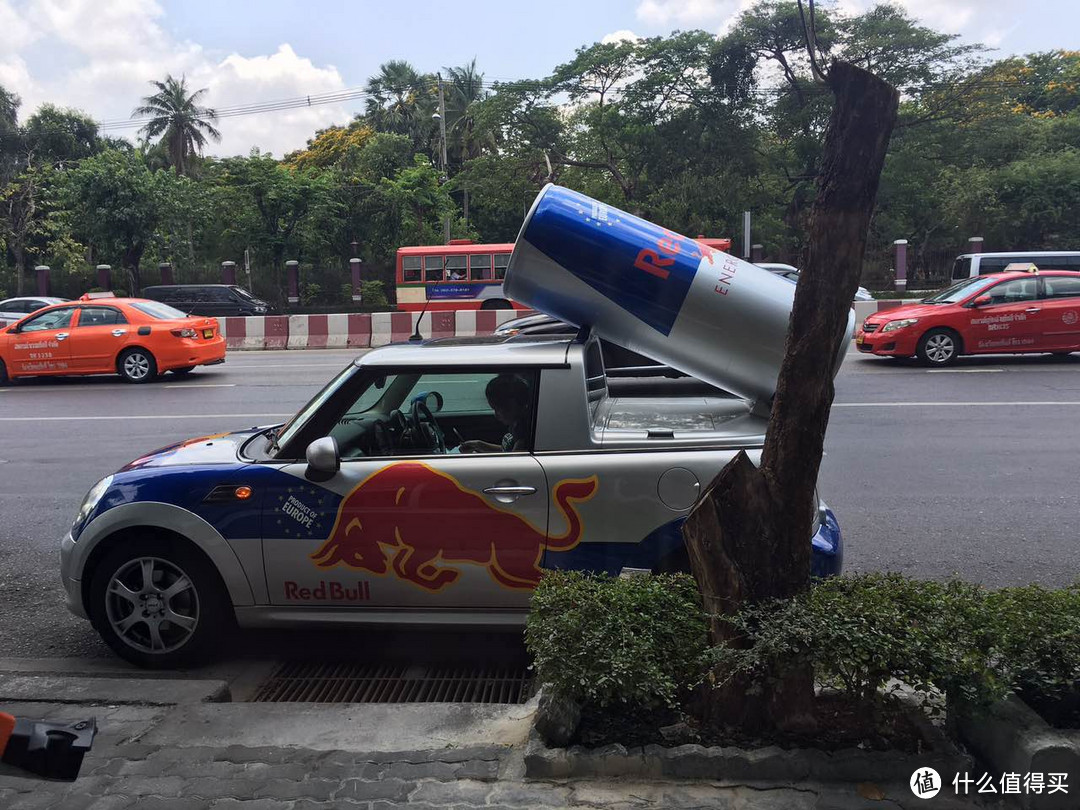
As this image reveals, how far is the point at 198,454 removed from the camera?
4.65m

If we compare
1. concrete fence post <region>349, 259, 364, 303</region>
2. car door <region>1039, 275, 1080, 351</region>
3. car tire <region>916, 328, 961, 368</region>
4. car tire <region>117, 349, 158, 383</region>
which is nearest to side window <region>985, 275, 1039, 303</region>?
car door <region>1039, 275, 1080, 351</region>

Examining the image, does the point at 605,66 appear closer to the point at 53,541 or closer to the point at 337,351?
the point at 337,351

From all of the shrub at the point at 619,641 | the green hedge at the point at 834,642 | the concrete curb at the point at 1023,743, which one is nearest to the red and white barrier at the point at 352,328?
the shrub at the point at 619,641

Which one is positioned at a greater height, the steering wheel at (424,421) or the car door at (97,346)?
the steering wheel at (424,421)

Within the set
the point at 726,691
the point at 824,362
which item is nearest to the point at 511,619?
the point at 726,691

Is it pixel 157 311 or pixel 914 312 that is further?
pixel 157 311

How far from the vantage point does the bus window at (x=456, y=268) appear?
2959cm

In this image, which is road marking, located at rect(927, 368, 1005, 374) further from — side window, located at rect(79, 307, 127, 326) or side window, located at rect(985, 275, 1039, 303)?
side window, located at rect(79, 307, 127, 326)

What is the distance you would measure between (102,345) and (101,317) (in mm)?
576

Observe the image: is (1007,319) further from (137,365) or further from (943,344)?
(137,365)

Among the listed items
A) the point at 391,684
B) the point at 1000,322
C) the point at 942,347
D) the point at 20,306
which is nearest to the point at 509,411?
the point at 391,684

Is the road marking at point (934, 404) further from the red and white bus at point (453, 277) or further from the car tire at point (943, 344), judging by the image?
the red and white bus at point (453, 277)

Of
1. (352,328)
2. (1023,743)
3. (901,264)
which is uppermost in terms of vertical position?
(901,264)

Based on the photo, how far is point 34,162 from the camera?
140 ft
